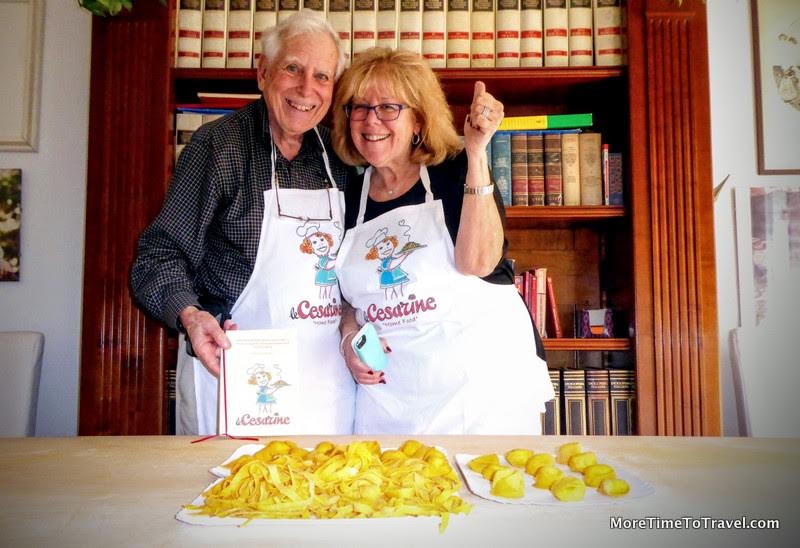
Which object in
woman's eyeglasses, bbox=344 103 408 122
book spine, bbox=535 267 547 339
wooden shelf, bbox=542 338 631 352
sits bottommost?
wooden shelf, bbox=542 338 631 352

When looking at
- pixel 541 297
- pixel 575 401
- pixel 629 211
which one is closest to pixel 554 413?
pixel 575 401

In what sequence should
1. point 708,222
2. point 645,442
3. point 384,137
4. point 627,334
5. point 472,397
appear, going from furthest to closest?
point 627,334 < point 708,222 < point 384,137 < point 472,397 < point 645,442

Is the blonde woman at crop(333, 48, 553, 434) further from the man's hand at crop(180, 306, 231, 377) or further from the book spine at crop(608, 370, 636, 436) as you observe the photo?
the book spine at crop(608, 370, 636, 436)

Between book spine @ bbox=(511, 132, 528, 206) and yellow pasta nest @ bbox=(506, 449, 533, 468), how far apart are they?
129 cm

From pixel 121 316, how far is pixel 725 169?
2126 millimetres

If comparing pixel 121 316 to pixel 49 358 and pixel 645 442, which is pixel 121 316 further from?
pixel 645 442

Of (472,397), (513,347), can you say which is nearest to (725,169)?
(513,347)

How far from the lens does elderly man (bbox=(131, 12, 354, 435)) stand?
1662 millimetres

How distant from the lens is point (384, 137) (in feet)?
5.39

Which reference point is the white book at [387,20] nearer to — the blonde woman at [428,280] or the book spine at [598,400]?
the blonde woman at [428,280]

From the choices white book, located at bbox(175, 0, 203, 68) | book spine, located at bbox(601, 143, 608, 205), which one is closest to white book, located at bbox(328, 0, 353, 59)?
white book, located at bbox(175, 0, 203, 68)

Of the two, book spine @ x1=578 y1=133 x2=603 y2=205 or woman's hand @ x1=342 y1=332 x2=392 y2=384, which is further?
book spine @ x1=578 y1=133 x2=603 y2=205

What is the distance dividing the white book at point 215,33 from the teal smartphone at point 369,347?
47.2 inches

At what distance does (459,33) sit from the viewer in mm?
2172
